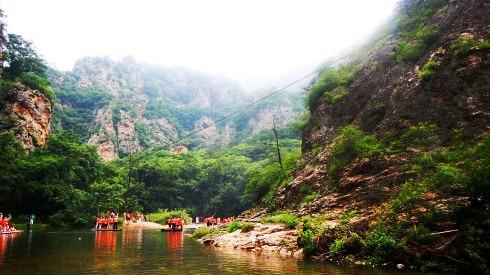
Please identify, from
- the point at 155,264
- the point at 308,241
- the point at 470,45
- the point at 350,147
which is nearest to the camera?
the point at 155,264

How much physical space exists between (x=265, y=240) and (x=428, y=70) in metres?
18.0

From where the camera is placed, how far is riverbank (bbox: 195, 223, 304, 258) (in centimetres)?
2053

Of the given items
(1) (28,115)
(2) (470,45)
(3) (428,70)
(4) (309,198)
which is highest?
(1) (28,115)

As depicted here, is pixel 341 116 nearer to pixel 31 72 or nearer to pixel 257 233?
pixel 257 233

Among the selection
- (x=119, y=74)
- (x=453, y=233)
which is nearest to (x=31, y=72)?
(x=453, y=233)

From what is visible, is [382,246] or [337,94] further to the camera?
[337,94]

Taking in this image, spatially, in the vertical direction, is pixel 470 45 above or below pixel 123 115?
below

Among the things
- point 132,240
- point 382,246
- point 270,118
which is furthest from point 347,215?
point 270,118

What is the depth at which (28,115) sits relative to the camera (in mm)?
62875

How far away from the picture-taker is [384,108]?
3155 cm

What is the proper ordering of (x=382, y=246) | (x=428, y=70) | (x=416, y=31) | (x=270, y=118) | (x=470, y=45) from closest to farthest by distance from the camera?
(x=382, y=246) → (x=470, y=45) → (x=428, y=70) → (x=416, y=31) → (x=270, y=118)

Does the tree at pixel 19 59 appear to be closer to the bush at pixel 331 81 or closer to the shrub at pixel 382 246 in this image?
the bush at pixel 331 81

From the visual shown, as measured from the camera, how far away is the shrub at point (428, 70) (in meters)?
29.0

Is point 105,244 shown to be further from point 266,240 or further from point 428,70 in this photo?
point 428,70
